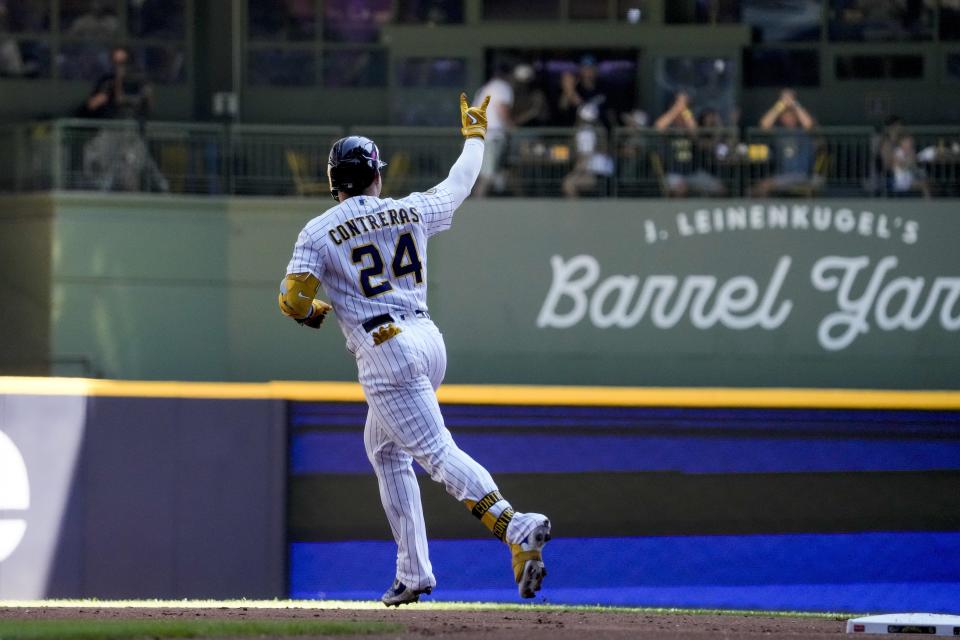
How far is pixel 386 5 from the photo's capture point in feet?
73.8

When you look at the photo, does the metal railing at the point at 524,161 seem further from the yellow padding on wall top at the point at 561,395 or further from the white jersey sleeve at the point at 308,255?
the white jersey sleeve at the point at 308,255

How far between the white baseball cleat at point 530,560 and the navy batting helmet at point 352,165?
1719 millimetres

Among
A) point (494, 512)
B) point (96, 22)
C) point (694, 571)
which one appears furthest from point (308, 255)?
point (96, 22)

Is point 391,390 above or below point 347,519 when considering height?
above

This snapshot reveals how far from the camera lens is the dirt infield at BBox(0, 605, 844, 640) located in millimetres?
6578

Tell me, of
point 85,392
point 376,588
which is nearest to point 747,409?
point 376,588

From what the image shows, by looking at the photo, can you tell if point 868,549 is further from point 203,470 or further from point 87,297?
point 87,297

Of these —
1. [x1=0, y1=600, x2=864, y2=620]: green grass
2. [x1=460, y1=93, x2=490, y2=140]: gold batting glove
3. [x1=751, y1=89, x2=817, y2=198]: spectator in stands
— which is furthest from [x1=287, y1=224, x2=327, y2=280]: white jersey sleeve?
[x1=751, y1=89, x2=817, y2=198]: spectator in stands

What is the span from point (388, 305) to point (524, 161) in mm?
12614

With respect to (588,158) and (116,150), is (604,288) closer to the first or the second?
(588,158)

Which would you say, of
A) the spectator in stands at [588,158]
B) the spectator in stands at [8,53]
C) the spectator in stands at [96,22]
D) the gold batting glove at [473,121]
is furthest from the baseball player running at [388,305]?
the spectator in stands at [8,53]

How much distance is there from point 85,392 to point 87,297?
10.1m

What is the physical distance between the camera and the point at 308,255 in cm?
717

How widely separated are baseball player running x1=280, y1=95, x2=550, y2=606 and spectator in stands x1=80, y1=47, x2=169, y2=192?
480 inches
